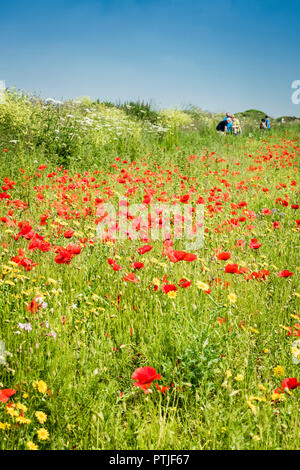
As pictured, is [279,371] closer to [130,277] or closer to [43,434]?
[130,277]

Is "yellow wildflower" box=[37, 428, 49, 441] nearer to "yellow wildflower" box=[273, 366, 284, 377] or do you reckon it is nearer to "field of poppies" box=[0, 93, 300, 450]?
"field of poppies" box=[0, 93, 300, 450]

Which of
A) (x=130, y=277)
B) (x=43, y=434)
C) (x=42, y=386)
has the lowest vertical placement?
(x=43, y=434)

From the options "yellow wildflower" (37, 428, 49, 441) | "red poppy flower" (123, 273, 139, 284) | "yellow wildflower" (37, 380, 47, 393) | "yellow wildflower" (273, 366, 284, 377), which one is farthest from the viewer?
"red poppy flower" (123, 273, 139, 284)

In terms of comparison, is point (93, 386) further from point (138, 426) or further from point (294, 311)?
point (294, 311)

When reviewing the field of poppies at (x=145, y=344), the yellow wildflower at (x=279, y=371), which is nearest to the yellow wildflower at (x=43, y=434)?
the field of poppies at (x=145, y=344)

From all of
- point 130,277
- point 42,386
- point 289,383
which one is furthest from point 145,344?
point 289,383

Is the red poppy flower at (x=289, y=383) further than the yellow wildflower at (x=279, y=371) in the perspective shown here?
No

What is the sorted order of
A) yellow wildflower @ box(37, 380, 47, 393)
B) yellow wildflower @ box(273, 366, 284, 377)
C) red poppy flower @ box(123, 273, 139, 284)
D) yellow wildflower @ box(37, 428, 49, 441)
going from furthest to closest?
red poppy flower @ box(123, 273, 139, 284) < yellow wildflower @ box(273, 366, 284, 377) < yellow wildflower @ box(37, 380, 47, 393) < yellow wildflower @ box(37, 428, 49, 441)

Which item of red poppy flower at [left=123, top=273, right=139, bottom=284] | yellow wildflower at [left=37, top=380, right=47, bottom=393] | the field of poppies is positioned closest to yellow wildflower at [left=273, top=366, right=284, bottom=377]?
the field of poppies

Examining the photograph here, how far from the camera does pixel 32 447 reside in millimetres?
1309

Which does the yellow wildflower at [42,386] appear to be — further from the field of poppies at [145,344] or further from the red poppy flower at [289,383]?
the red poppy flower at [289,383]

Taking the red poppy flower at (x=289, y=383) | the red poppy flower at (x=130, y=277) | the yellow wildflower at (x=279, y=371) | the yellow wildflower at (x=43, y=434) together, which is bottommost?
the yellow wildflower at (x=43, y=434)

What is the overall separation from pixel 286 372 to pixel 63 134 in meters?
7.32

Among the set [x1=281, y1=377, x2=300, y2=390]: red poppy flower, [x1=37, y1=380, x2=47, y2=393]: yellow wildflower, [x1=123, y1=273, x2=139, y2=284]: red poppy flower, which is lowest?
[x1=37, y1=380, x2=47, y2=393]: yellow wildflower
